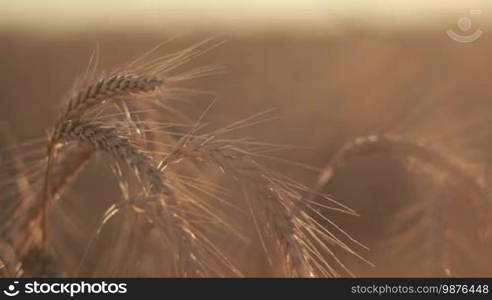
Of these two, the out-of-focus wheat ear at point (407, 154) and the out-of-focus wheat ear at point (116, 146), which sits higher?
the out-of-focus wheat ear at point (407, 154)

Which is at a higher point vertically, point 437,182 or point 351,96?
point 351,96

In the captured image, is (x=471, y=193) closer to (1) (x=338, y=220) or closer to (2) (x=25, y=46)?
(1) (x=338, y=220)

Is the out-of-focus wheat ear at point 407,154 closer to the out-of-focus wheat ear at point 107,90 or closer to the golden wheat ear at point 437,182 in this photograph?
the golden wheat ear at point 437,182

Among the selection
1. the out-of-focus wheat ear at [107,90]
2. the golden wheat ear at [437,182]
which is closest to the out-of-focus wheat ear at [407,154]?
the golden wheat ear at [437,182]

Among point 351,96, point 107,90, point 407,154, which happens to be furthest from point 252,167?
point 351,96

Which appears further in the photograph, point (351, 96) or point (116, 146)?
point (351, 96)

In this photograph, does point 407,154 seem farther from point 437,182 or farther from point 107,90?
point 107,90

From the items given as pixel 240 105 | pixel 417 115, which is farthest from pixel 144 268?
pixel 240 105

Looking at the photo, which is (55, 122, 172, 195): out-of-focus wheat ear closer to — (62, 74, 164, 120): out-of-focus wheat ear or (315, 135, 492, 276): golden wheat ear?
(62, 74, 164, 120): out-of-focus wheat ear

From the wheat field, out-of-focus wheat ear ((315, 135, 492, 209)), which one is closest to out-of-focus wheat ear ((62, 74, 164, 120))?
the wheat field
